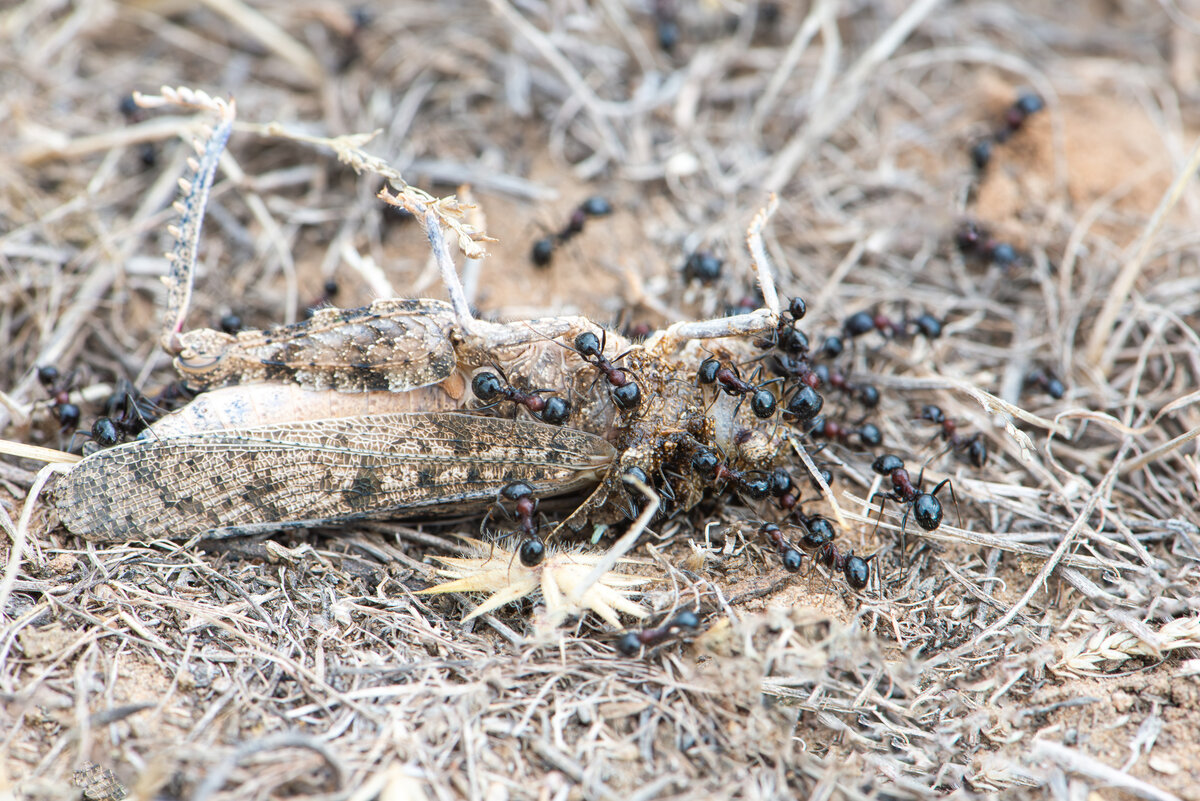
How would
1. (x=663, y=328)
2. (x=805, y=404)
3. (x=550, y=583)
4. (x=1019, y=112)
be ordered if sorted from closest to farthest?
(x=550, y=583) < (x=805, y=404) < (x=663, y=328) < (x=1019, y=112)

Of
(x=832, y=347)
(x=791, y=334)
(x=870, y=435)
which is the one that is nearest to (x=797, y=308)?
(x=791, y=334)

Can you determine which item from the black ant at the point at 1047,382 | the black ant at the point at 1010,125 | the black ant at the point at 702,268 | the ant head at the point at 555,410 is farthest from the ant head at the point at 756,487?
the black ant at the point at 1010,125

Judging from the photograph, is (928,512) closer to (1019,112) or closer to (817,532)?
(817,532)

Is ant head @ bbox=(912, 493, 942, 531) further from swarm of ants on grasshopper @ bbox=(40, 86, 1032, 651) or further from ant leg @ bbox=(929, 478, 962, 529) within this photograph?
ant leg @ bbox=(929, 478, 962, 529)

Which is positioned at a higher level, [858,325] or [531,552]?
[858,325]

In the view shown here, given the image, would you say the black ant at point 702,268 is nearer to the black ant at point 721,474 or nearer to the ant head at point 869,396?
the ant head at point 869,396

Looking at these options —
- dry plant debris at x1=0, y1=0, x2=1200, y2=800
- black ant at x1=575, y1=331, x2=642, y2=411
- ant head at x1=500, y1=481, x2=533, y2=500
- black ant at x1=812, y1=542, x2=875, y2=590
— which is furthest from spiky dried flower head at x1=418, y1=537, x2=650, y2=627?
black ant at x1=812, y1=542, x2=875, y2=590

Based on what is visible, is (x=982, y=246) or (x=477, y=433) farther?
(x=982, y=246)

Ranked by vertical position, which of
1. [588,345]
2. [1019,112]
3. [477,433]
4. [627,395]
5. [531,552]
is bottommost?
[531,552]
